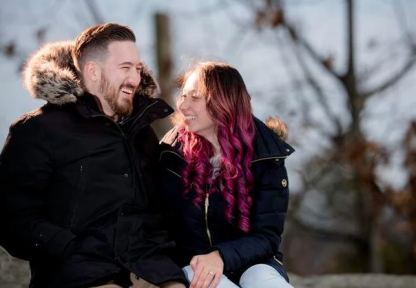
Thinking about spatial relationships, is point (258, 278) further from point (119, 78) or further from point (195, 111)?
point (119, 78)

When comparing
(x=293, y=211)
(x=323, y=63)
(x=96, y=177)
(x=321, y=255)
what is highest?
(x=96, y=177)

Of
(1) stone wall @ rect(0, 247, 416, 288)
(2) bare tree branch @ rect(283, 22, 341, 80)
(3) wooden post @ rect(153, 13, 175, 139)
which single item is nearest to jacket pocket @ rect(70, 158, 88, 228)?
(1) stone wall @ rect(0, 247, 416, 288)

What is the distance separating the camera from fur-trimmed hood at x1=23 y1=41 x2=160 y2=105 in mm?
3182

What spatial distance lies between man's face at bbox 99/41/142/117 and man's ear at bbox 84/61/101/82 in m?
0.02

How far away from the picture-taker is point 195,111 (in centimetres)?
351

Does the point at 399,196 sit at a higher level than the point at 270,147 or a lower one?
lower

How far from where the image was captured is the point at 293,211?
1058 cm

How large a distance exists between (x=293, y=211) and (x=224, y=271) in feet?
24.3

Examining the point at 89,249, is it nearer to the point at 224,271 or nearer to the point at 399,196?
the point at 224,271

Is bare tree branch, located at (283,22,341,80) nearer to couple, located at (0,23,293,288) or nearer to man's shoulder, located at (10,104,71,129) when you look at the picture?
couple, located at (0,23,293,288)

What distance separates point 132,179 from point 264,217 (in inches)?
26.5

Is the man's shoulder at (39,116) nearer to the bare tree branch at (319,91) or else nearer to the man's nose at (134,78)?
the man's nose at (134,78)

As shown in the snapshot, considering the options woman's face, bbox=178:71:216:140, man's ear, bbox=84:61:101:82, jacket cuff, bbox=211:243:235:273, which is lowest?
jacket cuff, bbox=211:243:235:273

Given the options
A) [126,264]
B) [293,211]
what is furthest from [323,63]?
[126,264]
